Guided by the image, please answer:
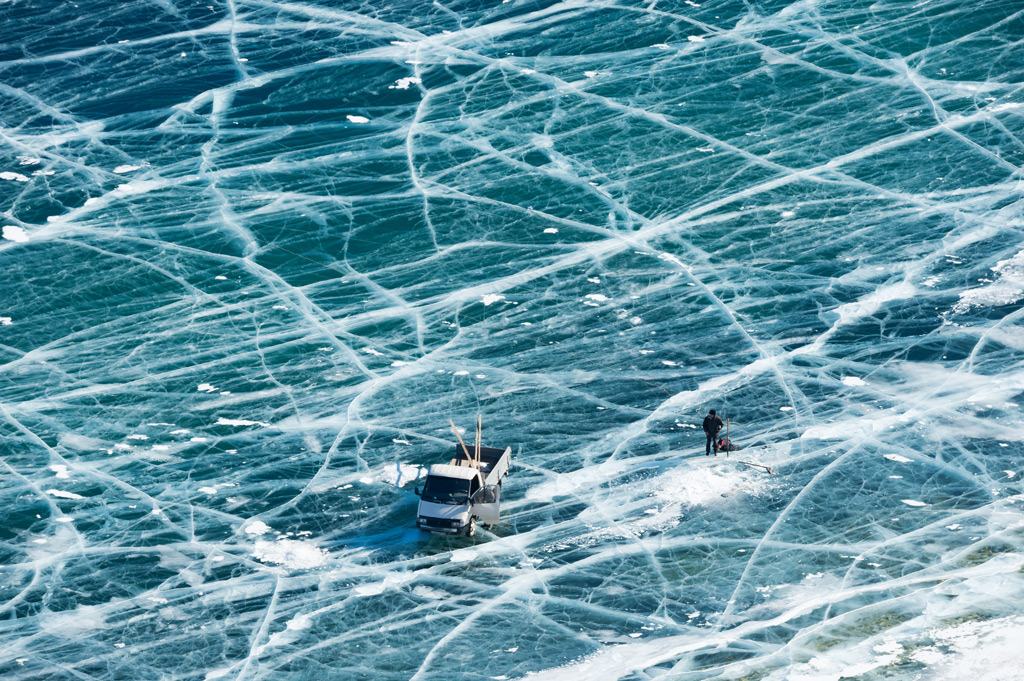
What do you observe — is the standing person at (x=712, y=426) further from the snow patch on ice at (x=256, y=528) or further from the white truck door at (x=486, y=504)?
the snow patch on ice at (x=256, y=528)

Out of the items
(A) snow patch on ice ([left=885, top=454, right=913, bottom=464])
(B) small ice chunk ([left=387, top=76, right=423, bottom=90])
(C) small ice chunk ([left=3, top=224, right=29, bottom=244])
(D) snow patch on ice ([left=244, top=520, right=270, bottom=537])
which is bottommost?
(A) snow patch on ice ([left=885, top=454, right=913, bottom=464])

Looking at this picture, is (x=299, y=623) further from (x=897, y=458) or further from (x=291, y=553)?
(x=897, y=458)

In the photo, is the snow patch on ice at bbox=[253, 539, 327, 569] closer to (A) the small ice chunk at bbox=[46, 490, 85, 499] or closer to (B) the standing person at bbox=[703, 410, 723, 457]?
(A) the small ice chunk at bbox=[46, 490, 85, 499]

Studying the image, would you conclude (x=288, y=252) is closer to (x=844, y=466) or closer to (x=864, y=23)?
(x=844, y=466)

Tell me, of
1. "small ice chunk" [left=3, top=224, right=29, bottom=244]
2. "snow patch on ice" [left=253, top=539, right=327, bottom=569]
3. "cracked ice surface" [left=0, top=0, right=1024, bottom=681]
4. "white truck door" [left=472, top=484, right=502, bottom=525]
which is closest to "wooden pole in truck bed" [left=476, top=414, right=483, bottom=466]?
"cracked ice surface" [left=0, top=0, right=1024, bottom=681]

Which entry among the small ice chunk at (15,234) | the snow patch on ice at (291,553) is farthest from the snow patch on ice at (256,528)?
the small ice chunk at (15,234)
